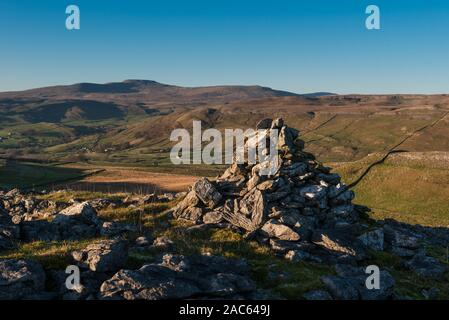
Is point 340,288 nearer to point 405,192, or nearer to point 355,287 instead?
point 355,287

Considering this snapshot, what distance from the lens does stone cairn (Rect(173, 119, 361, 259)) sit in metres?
31.6

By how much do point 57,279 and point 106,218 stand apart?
55.5ft

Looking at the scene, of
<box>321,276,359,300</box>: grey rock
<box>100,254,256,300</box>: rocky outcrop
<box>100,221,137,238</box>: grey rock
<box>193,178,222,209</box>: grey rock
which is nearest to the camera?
<box>100,254,256,300</box>: rocky outcrop

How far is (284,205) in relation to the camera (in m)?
35.1

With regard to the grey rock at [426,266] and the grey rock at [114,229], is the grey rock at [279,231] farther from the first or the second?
the grey rock at [114,229]

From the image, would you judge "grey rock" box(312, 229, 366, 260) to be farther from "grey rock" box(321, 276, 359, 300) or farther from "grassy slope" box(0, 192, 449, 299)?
"grey rock" box(321, 276, 359, 300)

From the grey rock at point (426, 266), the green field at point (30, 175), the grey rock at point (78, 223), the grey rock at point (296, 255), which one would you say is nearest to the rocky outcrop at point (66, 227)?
the grey rock at point (78, 223)

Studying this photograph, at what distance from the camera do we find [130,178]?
118250 mm

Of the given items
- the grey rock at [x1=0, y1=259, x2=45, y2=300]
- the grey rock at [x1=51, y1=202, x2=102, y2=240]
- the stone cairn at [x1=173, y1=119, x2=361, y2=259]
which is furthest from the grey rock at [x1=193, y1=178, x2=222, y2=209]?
the grey rock at [x1=0, y1=259, x2=45, y2=300]

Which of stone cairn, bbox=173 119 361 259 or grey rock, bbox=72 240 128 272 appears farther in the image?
stone cairn, bbox=173 119 361 259

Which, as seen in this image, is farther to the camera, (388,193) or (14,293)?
(388,193)

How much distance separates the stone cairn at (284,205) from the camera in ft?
104
